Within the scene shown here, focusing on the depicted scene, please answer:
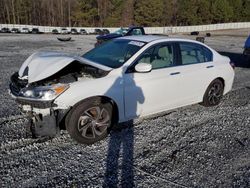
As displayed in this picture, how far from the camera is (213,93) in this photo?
643 cm

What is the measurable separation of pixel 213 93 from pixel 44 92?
3836 mm

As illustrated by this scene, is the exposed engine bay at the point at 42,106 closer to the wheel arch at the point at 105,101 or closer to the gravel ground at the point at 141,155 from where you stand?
the wheel arch at the point at 105,101

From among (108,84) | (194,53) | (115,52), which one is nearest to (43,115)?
(108,84)

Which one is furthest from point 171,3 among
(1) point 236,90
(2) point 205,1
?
(1) point 236,90

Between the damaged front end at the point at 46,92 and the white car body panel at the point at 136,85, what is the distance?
0.14 feet

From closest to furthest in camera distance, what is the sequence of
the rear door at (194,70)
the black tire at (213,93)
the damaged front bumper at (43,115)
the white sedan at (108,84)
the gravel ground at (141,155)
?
1. the gravel ground at (141,155)
2. the damaged front bumper at (43,115)
3. the white sedan at (108,84)
4. the rear door at (194,70)
5. the black tire at (213,93)

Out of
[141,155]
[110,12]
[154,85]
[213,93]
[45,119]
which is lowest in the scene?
[110,12]

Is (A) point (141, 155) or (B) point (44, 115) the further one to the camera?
(A) point (141, 155)

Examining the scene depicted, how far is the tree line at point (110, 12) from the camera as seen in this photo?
76.2 metres

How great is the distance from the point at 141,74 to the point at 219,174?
79.6 inches

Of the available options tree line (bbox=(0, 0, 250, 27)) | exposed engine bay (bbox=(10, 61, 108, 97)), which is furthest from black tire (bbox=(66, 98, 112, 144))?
tree line (bbox=(0, 0, 250, 27))

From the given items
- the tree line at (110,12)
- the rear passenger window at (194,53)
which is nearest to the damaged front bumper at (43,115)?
the rear passenger window at (194,53)

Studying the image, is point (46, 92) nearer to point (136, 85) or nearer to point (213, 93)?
point (136, 85)

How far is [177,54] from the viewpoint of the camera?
18.4 ft
